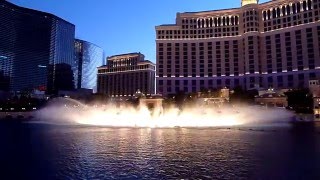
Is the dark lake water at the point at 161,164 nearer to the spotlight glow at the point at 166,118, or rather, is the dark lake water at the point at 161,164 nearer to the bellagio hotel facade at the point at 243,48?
the spotlight glow at the point at 166,118

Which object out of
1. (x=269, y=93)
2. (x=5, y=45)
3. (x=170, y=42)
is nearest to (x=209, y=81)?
(x=170, y=42)

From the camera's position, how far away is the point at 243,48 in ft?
534

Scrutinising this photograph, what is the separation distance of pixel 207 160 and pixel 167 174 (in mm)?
4839

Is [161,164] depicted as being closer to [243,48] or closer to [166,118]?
[166,118]

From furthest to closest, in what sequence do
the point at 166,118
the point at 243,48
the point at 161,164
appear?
the point at 243,48
the point at 166,118
the point at 161,164

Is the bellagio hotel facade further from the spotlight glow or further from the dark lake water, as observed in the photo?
the dark lake water

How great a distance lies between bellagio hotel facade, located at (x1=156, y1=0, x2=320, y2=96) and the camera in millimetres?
145250

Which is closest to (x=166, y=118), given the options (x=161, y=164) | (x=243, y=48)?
(x=161, y=164)

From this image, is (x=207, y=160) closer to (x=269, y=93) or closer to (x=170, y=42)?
(x=269, y=93)

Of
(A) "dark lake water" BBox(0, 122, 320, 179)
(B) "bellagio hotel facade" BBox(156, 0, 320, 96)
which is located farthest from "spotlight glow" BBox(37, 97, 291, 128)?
(B) "bellagio hotel facade" BBox(156, 0, 320, 96)

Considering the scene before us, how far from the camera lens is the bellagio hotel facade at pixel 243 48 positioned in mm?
145250

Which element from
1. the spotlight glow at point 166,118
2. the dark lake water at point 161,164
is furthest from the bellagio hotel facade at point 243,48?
the dark lake water at point 161,164

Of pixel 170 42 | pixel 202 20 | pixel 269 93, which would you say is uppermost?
pixel 202 20

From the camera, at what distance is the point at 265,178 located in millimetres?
14492
